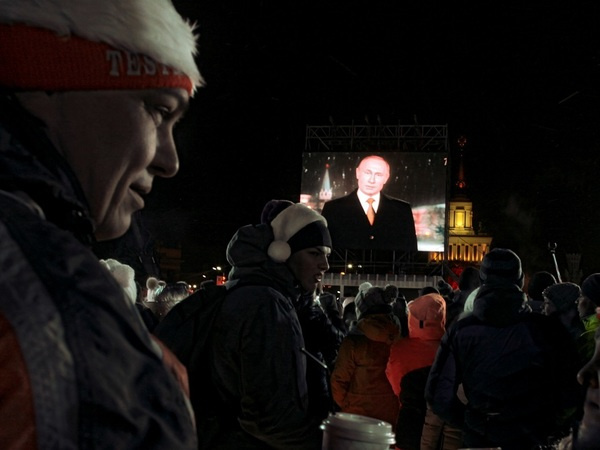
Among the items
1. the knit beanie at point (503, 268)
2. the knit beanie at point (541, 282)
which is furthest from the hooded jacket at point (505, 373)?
the knit beanie at point (541, 282)

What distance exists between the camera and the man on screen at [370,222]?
1230 inches

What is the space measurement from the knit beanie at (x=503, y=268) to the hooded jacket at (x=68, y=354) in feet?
13.0

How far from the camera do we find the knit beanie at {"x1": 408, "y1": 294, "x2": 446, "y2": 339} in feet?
17.7

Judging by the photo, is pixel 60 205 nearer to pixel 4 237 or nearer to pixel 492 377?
pixel 4 237

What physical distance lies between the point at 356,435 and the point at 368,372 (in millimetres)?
4094

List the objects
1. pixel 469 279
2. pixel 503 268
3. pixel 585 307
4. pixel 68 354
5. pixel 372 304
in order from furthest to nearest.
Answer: pixel 469 279 → pixel 585 307 → pixel 372 304 → pixel 503 268 → pixel 68 354

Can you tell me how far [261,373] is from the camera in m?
2.72

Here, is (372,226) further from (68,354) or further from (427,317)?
(68,354)

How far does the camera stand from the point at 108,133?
954 millimetres

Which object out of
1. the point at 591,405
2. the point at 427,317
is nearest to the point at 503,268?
the point at 427,317

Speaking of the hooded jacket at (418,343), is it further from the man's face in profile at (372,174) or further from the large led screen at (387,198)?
the man's face in profile at (372,174)

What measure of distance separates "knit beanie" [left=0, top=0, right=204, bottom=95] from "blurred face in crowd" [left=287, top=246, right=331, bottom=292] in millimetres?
2458

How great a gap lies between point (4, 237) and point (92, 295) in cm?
11

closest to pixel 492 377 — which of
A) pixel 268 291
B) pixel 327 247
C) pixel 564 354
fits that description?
pixel 564 354
